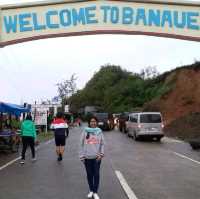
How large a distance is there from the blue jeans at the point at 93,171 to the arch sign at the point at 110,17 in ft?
21.9

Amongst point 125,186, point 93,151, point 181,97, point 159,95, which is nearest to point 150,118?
point 125,186

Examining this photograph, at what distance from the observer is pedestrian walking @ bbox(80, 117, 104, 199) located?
10758 mm

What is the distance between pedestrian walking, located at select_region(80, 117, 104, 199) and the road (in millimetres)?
517

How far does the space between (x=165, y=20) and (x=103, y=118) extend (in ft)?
121

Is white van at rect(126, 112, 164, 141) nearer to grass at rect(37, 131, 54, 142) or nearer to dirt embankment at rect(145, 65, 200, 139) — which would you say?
grass at rect(37, 131, 54, 142)

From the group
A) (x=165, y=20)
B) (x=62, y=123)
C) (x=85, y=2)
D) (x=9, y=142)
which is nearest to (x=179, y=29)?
(x=165, y=20)

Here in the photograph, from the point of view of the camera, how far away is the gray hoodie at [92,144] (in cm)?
1075

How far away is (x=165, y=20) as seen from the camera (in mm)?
16594

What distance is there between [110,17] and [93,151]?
684 centimetres

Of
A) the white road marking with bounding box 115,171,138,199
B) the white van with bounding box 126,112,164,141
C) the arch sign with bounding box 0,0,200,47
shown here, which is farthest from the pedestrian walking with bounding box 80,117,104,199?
the white van with bounding box 126,112,164,141

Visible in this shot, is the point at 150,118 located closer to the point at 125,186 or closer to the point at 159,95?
the point at 125,186

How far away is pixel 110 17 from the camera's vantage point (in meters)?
16.6

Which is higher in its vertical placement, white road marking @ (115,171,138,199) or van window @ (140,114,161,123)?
van window @ (140,114,161,123)

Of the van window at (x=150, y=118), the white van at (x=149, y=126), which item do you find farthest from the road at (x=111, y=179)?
the van window at (x=150, y=118)
